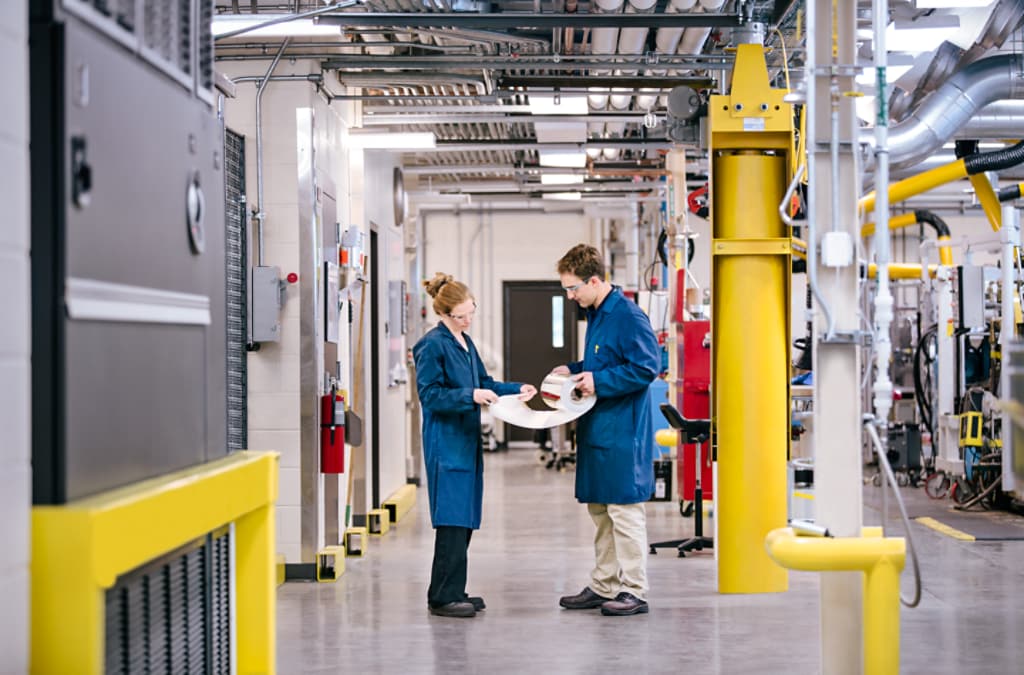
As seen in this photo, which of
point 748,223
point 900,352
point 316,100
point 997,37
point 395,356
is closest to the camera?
point 748,223

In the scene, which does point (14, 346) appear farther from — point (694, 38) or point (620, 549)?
point (694, 38)

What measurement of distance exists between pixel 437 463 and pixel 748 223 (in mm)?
1936

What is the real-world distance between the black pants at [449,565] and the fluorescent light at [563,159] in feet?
16.4

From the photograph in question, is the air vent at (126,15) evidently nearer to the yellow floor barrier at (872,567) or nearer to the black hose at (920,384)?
the yellow floor barrier at (872,567)

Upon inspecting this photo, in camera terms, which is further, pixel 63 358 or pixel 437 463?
pixel 437 463

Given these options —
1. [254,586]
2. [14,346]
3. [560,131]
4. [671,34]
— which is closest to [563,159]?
[560,131]

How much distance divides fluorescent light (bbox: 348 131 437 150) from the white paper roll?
296 centimetres

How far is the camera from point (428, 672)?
4.41 metres

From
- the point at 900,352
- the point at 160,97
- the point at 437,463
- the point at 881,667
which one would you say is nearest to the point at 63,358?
the point at 160,97

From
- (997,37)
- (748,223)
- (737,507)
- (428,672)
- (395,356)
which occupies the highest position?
(997,37)

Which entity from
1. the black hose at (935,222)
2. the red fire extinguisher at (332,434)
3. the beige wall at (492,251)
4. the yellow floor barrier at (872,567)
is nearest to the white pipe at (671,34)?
the red fire extinguisher at (332,434)

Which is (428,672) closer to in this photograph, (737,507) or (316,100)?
(737,507)

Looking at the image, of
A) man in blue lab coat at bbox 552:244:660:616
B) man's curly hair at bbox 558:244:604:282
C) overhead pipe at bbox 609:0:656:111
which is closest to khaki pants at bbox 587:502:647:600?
man in blue lab coat at bbox 552:244:660:616

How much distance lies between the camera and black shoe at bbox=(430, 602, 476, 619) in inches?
211
